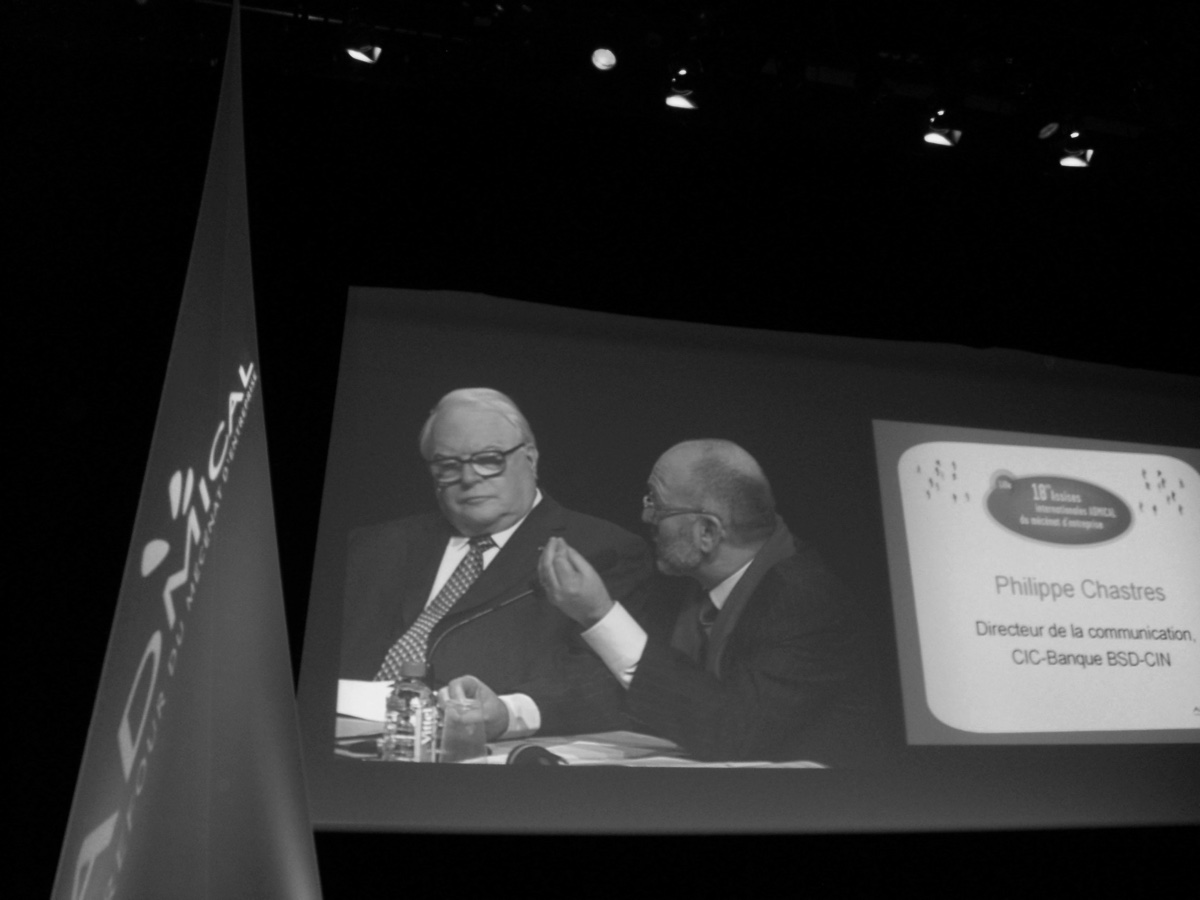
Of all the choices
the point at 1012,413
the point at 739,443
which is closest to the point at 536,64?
the point at 739,443

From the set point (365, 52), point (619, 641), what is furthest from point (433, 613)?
point (365, 52)

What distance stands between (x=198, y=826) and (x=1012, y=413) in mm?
3864

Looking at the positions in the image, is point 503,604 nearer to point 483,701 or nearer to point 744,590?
point 483,701

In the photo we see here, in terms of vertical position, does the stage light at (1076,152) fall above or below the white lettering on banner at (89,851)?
above

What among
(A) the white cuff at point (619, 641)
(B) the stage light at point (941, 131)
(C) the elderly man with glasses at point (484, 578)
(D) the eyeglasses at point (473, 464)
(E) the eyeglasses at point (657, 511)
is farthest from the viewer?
(B) the stage light at point (941, 131)

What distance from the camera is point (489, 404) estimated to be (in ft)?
12.2

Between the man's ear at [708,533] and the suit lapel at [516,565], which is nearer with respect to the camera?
the suit lapel at [516,565]

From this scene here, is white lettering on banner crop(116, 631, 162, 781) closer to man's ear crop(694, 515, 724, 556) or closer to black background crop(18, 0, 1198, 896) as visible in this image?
black background crop(18, 0, 1198, 896)

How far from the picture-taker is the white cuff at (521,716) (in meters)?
3.35

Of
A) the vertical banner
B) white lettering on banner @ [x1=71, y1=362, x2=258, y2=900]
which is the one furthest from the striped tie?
white lettering on banner @ [x1=71, y1=362, x2=258, y2=900]

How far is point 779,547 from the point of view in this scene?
12.4 feet

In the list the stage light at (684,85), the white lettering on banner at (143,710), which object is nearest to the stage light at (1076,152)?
the stage light at (684,85)

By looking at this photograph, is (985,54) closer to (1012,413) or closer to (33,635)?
(1012,413)

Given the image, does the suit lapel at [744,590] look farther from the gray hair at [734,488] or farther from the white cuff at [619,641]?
the white cuff at [619,641]
